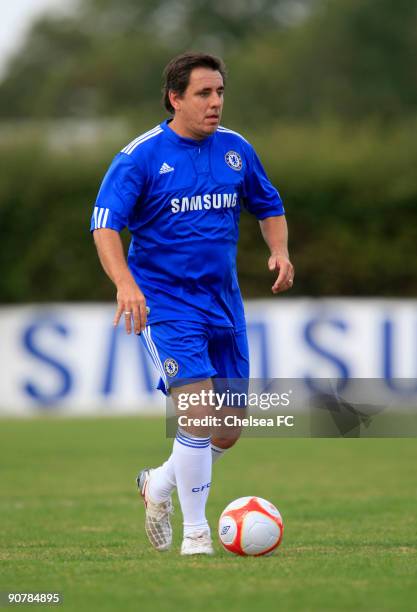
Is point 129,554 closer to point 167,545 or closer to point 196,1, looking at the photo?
point 167,545

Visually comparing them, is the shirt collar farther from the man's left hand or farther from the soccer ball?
the soccer ball

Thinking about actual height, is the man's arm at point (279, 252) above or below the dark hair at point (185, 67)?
below

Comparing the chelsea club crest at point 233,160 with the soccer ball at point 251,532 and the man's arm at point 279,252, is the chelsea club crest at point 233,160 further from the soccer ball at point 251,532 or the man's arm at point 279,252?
the soccer ball at point 251,532

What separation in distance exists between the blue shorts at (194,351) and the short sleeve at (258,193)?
2.50ft

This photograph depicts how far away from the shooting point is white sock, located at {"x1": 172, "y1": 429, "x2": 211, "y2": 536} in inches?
267

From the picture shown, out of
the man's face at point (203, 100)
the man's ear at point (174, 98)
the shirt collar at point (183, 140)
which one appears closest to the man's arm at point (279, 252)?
the shirt collar at point (183, 140)

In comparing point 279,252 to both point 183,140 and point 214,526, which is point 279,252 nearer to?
point 183,140

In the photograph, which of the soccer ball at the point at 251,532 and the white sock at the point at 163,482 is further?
the white sock at the point at 163,482

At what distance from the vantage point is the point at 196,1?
58.5 m

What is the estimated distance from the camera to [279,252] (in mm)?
7297

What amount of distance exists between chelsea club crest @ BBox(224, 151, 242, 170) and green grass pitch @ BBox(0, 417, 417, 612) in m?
2.10

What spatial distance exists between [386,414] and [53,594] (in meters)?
2.79

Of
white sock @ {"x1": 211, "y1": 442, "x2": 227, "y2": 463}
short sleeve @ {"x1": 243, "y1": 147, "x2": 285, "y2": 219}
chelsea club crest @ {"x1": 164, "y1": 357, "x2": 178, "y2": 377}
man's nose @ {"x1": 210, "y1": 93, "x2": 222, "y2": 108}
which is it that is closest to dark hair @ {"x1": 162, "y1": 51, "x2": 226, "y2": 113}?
man's nose @ {"x1": 210, "y1": 93, "x2": 222, "y2": 108}

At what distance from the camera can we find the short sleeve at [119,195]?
22.1 feet
